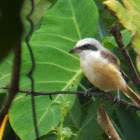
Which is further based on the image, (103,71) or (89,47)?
(89,47)

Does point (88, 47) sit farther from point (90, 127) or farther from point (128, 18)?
point (128, 18)

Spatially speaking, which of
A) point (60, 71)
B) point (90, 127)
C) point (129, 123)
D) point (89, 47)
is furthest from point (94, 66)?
point (90, 127)

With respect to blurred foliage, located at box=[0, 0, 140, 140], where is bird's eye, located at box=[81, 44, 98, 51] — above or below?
above

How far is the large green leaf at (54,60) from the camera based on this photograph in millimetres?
1833

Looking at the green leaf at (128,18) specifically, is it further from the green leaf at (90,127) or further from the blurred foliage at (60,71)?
the green leaf at (90,127)

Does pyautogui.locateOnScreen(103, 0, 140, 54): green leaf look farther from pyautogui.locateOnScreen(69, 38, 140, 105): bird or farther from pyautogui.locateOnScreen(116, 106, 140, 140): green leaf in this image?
pyautogui.locateOnScreen(116, 106, 140, 140): green leaf

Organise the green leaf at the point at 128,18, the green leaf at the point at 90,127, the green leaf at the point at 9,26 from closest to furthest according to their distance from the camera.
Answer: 1. the green leaf at the point at 9,26
2. the green leaf at the point at 128,18
3. the green leaf at the point at 90,127

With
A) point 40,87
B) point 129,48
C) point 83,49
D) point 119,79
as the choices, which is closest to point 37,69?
point 40,87

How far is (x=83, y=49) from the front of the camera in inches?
74.3

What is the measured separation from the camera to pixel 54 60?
200 cm

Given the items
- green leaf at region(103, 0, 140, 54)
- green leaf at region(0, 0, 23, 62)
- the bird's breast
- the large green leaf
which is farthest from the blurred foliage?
green leaf at region(0, 0, 23, 62)

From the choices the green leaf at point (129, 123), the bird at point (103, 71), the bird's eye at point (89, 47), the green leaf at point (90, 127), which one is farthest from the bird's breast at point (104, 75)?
the green leaf at point (90, 127)

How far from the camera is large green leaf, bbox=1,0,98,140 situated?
183 centimetres

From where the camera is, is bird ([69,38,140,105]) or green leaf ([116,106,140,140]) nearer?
bird ([69,38,140,105])
